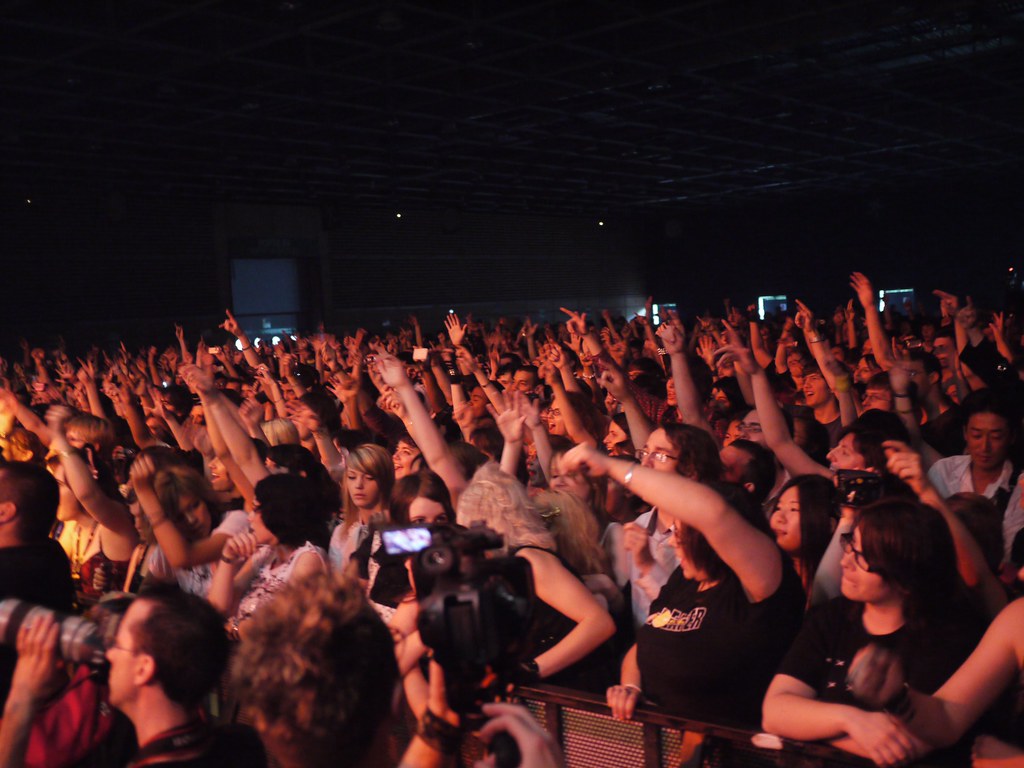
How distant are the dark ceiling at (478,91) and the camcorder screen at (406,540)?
7232 mm

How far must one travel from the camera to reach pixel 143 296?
17.6 m

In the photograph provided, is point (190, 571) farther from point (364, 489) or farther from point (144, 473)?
point (364, 489)

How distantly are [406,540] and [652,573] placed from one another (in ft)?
5.01

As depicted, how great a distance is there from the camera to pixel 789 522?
292 cm

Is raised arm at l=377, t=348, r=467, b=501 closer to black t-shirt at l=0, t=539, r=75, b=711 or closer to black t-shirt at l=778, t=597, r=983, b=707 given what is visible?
black t-shirt at l=0, t=539, r=75, b=711

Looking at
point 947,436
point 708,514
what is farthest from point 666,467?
point 947,436

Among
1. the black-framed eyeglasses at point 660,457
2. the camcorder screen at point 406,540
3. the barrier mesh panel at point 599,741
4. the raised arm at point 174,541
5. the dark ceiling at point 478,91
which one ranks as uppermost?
the dark ceiling at point 478,91

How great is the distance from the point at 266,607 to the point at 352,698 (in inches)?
8.4

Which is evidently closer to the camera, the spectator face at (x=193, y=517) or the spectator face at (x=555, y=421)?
the spectator face at (x=193, y=517)

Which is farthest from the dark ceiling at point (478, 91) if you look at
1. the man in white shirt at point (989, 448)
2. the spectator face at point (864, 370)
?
Result: the man in white shirt at point (989, 448)

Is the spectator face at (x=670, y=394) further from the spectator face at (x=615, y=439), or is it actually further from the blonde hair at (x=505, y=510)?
the blonde hair at (x=505, y=510)

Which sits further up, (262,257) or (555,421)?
(262,257)

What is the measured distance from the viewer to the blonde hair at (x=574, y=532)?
297 centimetres

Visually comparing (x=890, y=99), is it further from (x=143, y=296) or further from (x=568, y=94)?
(x=143, y=296)
